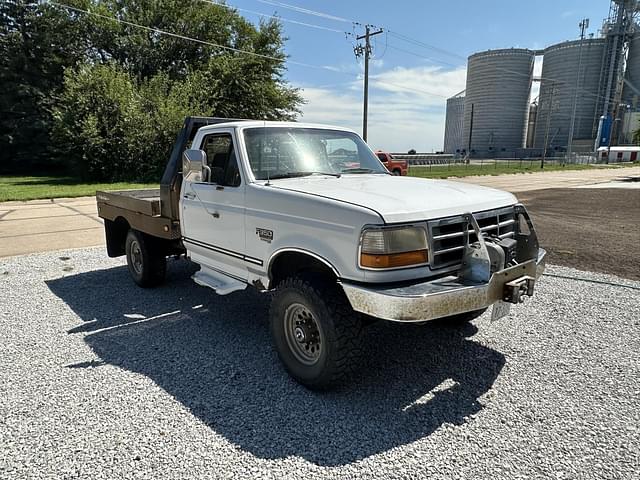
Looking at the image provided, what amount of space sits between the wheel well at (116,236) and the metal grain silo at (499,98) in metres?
91.6

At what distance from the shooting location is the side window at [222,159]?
3.97 m

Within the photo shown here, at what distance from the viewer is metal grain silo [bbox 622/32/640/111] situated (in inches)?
3167

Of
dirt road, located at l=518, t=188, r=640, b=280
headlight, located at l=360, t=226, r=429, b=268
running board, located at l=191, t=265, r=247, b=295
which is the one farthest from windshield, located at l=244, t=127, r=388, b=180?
dirt road, located at l=518, t=188, r=640, b=280

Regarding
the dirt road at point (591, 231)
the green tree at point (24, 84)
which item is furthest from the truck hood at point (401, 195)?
the green tree at point (24, 84)

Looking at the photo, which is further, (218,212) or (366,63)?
(366,63)

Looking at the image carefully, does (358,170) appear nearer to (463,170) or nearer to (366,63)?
(366,63)

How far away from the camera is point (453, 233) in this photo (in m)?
3.01

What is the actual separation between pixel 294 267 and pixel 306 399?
41.2 inches

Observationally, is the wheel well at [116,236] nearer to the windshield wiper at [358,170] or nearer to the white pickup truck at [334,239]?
the white pickup truck at [334,239]

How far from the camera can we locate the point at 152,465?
8.11ft

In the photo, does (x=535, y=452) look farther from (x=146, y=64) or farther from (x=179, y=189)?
(x=146, y=64)

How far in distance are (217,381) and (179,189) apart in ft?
7.95

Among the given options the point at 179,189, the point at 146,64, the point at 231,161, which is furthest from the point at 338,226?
the point at 146,64

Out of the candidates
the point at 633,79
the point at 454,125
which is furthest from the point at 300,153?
the point at 454,125
